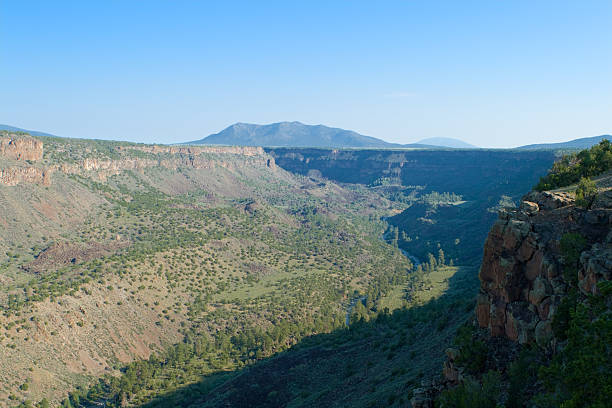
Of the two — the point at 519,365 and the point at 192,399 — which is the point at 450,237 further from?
the point at 519,365

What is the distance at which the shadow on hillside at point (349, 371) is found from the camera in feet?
127

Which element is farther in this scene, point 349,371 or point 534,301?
point 349,371

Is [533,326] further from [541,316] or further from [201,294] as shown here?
[201,294]

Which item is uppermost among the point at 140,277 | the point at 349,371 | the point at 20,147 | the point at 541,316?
the point at 20,147

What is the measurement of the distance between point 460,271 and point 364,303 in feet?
104

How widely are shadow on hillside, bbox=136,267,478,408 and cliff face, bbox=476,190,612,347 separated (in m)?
9.22

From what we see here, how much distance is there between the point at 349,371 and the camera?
158 feet

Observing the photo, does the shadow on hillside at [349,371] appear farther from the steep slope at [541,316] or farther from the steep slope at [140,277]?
the steep slope at [140,277]

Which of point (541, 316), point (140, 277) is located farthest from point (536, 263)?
point (140, 277)

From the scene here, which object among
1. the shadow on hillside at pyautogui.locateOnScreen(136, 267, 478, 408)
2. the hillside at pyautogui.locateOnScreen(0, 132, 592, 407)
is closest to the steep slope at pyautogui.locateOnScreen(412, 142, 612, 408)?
the hillside at pyautogui.locateOnScreen(0, 132, 592, 407)

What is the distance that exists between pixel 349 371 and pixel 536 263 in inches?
1171

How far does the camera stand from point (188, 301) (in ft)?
323

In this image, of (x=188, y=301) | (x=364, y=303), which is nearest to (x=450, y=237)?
(x=364, y=303)

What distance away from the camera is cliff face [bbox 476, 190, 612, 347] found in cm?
2202
